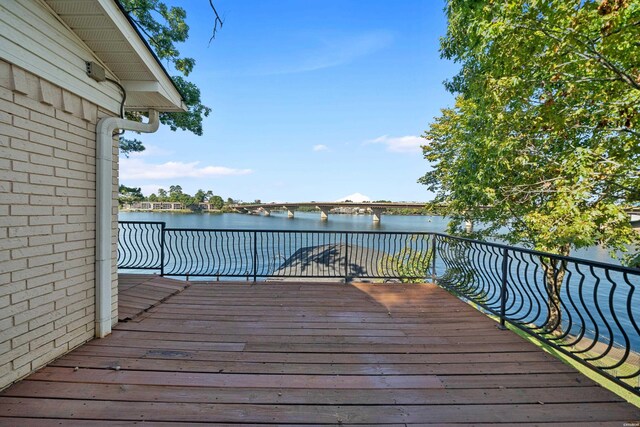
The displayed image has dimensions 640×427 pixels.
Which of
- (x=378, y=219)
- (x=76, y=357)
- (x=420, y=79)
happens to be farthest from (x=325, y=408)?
(x=378, y=219)

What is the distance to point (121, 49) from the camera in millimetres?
2355

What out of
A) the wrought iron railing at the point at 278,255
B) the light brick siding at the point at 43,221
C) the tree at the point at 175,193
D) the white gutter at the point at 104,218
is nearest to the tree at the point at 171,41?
the wrought iron railing at the point at 278,255

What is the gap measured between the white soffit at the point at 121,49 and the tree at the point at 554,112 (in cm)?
363

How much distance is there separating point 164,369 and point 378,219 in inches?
989

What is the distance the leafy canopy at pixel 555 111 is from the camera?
348cm

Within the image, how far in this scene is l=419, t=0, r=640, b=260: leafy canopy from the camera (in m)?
3.48

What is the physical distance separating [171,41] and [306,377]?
364 inches

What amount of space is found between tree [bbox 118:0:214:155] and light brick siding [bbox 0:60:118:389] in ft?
17.7

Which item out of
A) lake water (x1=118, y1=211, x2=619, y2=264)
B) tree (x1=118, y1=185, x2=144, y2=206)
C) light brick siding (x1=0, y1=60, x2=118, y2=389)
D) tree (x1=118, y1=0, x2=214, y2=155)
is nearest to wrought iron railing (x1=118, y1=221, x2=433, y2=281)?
tree (x1=118, y1=185, x2=144, y2=206)

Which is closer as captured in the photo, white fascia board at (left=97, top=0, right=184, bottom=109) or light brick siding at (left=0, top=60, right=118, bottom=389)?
light brick siding at (left=0, top=60, right=118, bottom=389)

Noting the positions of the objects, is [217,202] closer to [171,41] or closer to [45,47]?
[171,41]

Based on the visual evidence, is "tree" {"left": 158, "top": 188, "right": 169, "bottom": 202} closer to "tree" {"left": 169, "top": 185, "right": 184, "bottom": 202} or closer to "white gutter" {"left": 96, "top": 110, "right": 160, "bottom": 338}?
"tree" {"left": 169, "top": 185, "right": 184, "bottom": 202}

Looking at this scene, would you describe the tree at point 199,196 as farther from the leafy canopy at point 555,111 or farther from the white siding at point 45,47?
the white siding at point 45,47

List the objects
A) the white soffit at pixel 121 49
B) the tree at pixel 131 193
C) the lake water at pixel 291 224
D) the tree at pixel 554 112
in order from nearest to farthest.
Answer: the white soffit at pixel 121 49
the tree at pixel 554 112
the tree at pixel 131 193
the lake water at pixel 291 224
